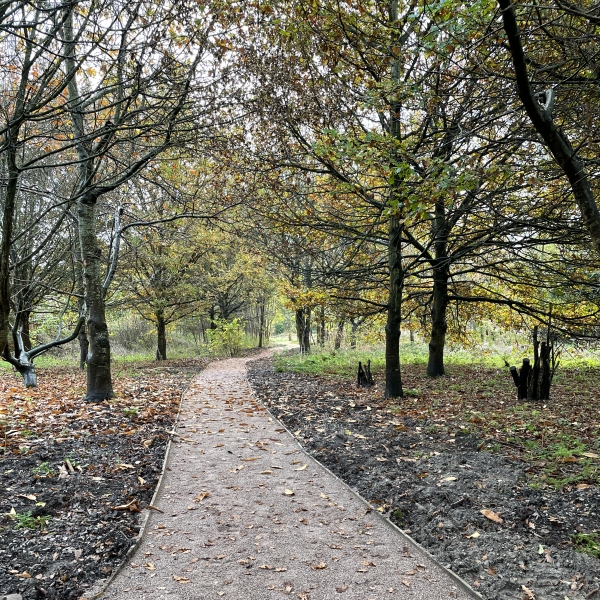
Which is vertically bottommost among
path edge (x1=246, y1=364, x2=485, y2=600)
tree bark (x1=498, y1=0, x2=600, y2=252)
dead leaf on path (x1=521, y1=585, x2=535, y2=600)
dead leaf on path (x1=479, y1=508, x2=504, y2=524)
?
path edge (x1=246, y1=364, x2=485, y2=600)

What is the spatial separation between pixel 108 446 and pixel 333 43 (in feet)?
22.1

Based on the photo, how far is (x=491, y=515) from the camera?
380cm

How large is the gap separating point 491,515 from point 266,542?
201 cm

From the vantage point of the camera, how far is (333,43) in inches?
260

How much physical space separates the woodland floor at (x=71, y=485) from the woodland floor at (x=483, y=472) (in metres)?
2.35

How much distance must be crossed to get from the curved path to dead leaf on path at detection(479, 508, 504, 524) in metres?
0.76

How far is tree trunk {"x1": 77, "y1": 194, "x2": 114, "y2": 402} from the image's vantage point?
802 centimetres

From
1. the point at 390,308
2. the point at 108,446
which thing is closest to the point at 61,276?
the point at 108,446

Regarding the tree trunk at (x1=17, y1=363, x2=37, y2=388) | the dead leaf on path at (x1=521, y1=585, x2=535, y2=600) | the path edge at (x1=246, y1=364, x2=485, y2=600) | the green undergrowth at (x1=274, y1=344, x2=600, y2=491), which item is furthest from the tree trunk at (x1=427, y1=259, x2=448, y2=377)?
the tree trunk at (x1=17, y1=363, x2=37, y2=388)

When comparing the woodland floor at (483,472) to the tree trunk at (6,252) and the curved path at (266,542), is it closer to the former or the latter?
the curved path at (266,542)

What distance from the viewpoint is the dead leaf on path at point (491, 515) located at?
12.2 ft

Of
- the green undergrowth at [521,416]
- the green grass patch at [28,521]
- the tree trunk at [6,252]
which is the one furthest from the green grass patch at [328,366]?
the tree trunk at [6,252]

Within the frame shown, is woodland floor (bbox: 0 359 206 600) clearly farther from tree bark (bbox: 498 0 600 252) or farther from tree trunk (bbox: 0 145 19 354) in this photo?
tree bark (bbox: 498 0 600 252)

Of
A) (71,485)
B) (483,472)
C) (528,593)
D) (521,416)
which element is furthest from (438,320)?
(71,485)
